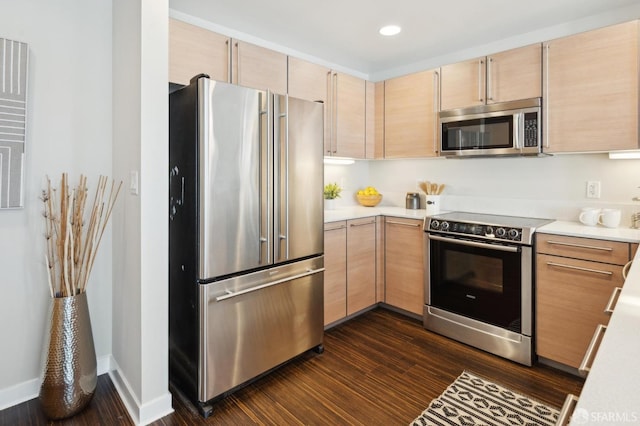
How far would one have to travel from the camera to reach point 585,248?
2.21 metres

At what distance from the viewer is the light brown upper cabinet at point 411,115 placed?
317cm

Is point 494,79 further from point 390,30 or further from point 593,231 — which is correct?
point 593,231

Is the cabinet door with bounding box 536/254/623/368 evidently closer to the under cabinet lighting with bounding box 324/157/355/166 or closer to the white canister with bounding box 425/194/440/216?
the white canister with bounding box 425/194/440/216

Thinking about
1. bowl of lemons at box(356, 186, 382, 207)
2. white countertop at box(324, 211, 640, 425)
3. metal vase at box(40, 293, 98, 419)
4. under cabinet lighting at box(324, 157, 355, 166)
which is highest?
under cabinet lighting at box(324, 157, 355, 166)

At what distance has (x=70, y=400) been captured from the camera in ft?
6.08

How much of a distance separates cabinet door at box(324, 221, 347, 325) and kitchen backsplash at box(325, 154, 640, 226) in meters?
0.97

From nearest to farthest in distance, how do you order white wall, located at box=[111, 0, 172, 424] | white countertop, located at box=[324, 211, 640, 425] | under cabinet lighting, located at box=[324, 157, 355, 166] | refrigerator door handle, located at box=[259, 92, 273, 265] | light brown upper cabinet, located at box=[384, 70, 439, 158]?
1. white countertop, located at box=[324, 211, 640, 425]
2. white wall, located at box=[111, 0, 172, 424]
3. refrigerator door handle, located at box=[259, 92, 273, 265]
4. light brown upper cabinet, located at box=[384, 70, 439, 158]
5. under cabinet lighting, located at box=[324, 157, 355, 166]

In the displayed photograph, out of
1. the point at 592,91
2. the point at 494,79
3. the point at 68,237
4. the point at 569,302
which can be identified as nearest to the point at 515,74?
the point at 494,79

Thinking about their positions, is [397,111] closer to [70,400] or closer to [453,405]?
[453,405]

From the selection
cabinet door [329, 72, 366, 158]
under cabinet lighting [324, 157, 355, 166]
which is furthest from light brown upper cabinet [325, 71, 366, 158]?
under cabinet lighting [324, 157, 355, 166]

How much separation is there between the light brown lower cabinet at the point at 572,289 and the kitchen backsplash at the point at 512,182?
611mm

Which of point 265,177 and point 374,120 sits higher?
point 374,120

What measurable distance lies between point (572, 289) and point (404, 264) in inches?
48.5

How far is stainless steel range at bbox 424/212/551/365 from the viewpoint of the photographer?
2443mm
